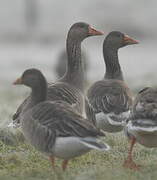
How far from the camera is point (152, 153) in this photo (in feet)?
34.6

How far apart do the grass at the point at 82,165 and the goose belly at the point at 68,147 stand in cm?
33

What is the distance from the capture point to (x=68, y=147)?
26.5 ft

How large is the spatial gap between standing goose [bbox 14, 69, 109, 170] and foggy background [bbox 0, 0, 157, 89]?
17.2 meters

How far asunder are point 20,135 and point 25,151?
929 millimetres

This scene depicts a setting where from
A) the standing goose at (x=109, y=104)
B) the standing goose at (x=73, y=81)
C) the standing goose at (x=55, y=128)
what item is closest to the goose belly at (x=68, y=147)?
the standing goose at (x=55, y=128)

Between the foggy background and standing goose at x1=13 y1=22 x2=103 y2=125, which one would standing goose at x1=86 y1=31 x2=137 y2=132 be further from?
the foggy background

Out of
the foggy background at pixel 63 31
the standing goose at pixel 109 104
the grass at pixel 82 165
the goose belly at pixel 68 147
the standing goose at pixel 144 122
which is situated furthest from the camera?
the foggy background at pixel 63 31

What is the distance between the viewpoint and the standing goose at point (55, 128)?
805cm

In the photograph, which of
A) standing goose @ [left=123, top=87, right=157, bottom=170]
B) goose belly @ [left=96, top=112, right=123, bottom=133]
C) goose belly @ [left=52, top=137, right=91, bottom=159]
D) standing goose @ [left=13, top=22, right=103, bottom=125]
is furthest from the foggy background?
goose belly @ [left=52, top=137, right=91, bottom=159]

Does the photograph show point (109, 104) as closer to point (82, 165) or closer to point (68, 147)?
point (82, 165)

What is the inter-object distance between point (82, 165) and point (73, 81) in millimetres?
2150

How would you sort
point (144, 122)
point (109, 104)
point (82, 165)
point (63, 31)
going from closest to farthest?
point (144, 122) < point (82, 165) < point (109, 104) < point (63, 31)

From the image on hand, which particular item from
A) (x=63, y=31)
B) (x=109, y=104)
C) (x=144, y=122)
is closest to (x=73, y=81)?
(x=109, y=104)

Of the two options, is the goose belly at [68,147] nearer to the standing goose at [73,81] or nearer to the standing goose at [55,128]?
the standing goose at [55,128]
